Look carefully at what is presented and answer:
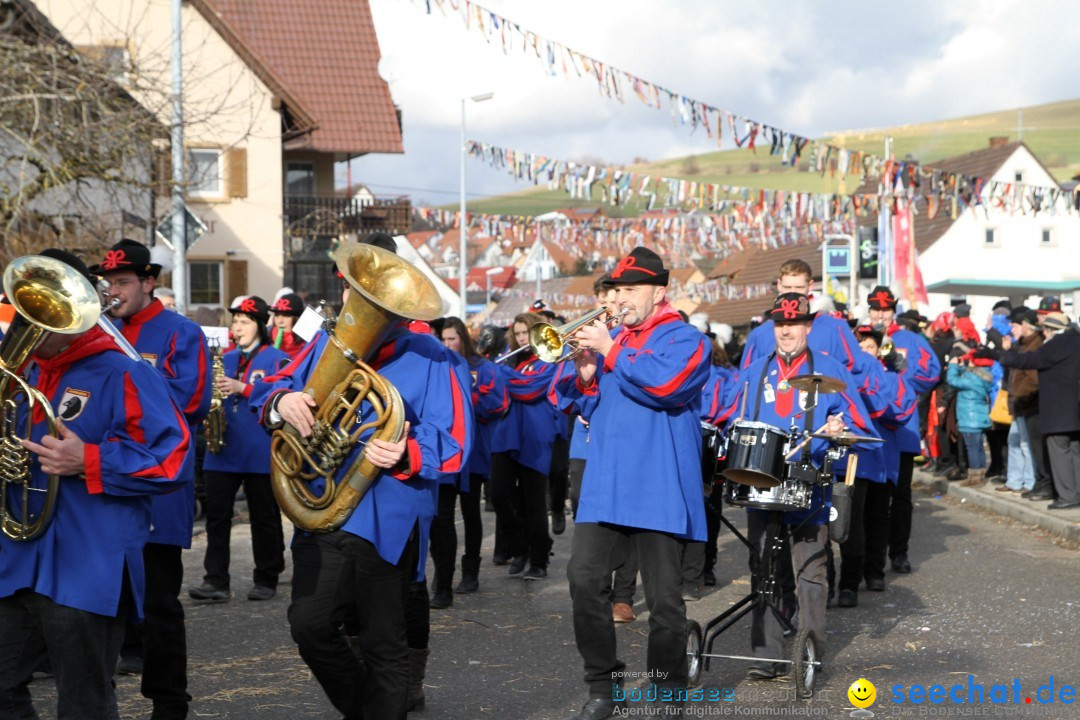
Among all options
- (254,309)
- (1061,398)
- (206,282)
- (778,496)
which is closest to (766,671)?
(778,496)

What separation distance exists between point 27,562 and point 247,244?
97.9ft

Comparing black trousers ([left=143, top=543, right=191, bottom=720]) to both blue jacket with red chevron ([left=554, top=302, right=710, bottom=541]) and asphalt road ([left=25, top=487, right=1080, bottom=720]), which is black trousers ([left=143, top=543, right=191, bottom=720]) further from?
blue jacket with red chevron ([left=554, top=302, right=710, bottom=541])

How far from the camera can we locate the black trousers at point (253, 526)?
9.43 m

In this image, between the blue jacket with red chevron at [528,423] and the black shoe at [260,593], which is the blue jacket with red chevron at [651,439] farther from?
the blue jacket with red chevron at [528,423]

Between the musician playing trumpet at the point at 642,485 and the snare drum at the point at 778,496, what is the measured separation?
815mm

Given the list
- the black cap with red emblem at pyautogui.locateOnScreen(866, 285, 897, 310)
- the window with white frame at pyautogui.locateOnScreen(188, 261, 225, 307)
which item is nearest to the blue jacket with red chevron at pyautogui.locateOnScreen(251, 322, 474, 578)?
the black cap with red emblem at pyautogui.locateOnScreen(866, 285, 897, 310)

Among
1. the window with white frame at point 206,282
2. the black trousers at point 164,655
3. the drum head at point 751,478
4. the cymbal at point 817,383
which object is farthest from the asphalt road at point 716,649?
the window with white frame at point 206,282

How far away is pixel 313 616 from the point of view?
16.8ft

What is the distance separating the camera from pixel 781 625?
23.3ft

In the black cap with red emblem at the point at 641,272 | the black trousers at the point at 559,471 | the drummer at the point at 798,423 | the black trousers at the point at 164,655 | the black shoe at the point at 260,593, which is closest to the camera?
the black trousers at the point at 164,655

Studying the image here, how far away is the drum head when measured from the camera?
6.73 m

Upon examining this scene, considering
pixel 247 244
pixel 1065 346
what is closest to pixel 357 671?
pixel 1065 346

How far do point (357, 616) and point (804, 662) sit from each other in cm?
247

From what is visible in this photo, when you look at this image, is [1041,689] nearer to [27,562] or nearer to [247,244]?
[27,562]
